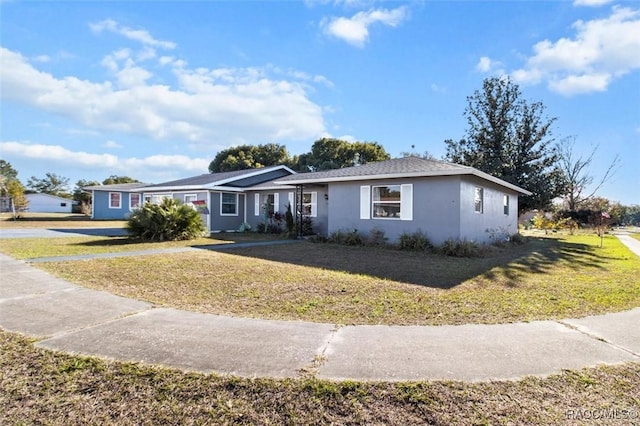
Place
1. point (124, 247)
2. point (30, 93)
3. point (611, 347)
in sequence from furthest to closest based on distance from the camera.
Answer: point (30, 93) < point (124, 247) < point (611, 347)

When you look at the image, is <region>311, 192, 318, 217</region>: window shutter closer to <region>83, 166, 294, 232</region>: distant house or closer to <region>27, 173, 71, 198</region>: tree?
<region>83, 166, 294, 232</region>: distant house

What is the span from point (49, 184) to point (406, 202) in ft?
234

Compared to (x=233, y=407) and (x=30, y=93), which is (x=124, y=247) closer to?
(x=30, y=93)

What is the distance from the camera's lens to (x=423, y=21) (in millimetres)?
11617

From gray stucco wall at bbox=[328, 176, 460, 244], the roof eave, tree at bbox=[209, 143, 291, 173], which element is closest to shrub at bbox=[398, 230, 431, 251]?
gray stucco wall at bbox=[328, 176, 460, 244]

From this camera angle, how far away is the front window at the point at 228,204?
19.3 metres

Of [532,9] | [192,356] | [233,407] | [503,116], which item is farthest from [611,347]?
[503,116]

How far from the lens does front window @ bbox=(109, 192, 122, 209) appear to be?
101 feet

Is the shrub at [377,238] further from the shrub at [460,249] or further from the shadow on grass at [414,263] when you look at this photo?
the shrub at [460,249]

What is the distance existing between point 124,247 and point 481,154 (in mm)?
22108

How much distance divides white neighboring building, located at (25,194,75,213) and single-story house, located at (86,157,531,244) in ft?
118

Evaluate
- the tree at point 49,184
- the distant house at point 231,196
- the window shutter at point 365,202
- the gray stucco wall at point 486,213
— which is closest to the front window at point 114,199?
the distant house at point 231,196

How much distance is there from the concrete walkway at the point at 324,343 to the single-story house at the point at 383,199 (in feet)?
22.8

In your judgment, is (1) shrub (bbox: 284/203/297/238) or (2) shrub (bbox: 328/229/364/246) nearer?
(2) shrub (bbox: 328/229/364/246)
